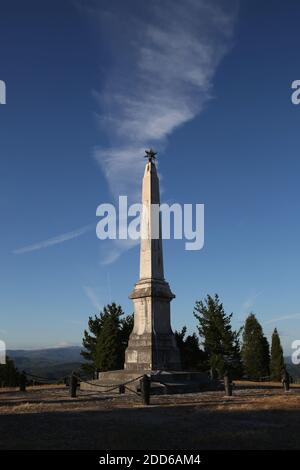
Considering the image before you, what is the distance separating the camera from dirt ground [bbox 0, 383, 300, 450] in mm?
8625

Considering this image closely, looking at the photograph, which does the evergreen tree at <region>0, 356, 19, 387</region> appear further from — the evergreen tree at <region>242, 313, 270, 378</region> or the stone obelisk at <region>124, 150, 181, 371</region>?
the evergreen tree at <region>242, 313, 270, 378</region>

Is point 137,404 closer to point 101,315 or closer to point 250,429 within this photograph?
point 250,429

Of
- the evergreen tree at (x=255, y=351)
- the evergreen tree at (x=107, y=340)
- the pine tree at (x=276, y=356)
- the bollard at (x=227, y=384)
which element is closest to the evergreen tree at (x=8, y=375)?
the evergreen tree at (x=107, y=340)

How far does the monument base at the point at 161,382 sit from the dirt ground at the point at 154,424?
3.16 meters

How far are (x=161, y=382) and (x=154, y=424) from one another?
29.4ft

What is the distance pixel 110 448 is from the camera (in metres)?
8.23

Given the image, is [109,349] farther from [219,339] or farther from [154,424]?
[154,424]

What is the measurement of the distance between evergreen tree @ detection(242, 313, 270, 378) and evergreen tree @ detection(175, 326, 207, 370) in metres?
7.01

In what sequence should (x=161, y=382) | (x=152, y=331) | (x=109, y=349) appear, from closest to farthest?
(x=161, y=382) → (x=152, y=331) → (x=109, y=349)

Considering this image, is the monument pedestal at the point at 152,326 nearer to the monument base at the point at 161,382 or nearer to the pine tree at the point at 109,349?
the monument base at the point at 161,382

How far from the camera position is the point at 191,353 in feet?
109

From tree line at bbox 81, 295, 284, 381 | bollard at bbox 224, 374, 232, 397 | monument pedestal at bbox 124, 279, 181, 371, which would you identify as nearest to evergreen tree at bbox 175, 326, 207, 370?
tree line at bbox 81, 295, 284, 381

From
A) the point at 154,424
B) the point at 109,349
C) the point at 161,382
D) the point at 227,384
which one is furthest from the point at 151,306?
the point at 154,424
